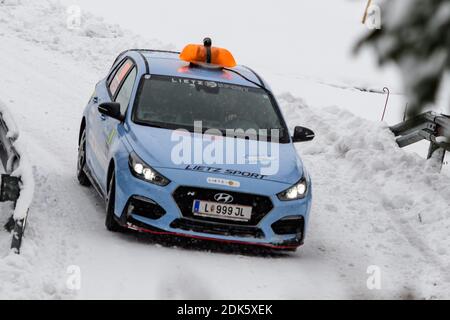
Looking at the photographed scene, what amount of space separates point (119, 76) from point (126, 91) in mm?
747

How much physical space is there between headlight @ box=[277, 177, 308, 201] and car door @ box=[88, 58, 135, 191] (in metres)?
1.76

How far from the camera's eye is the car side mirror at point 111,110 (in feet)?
32.6

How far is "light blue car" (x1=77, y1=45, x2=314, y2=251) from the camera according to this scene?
358 inches

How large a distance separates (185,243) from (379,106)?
41.8 feet

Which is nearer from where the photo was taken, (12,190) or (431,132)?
(12,190)

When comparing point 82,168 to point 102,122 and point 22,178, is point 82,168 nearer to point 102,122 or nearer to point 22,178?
point 102,122

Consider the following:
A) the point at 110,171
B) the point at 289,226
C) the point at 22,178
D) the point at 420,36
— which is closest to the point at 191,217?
the point at 289,226

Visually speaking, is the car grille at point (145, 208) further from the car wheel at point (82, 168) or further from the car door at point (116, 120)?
the car wheel at point (82, 168)

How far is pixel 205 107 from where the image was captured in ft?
34.0

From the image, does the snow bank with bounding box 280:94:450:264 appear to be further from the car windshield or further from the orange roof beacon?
the orange roof beacon

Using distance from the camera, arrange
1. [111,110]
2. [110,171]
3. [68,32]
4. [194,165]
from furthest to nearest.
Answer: [68,32] < [111,110] < [110,171] < [194,165]

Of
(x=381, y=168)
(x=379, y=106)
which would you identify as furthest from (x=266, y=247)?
(x=379, y=106)

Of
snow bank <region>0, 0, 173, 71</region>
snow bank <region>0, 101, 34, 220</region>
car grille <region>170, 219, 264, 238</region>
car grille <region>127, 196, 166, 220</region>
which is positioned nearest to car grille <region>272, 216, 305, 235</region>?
car grille <region>170, 219, 264, 238</region>

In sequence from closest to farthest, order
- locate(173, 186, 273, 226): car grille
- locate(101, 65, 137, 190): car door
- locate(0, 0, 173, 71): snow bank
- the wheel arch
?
1. locate(173, 186, 273, 226): car grille
2. the wheel arch
3. locate(101, 65, 137, 190): car door
4. locate(0, 0, 173, 71): snow bank
